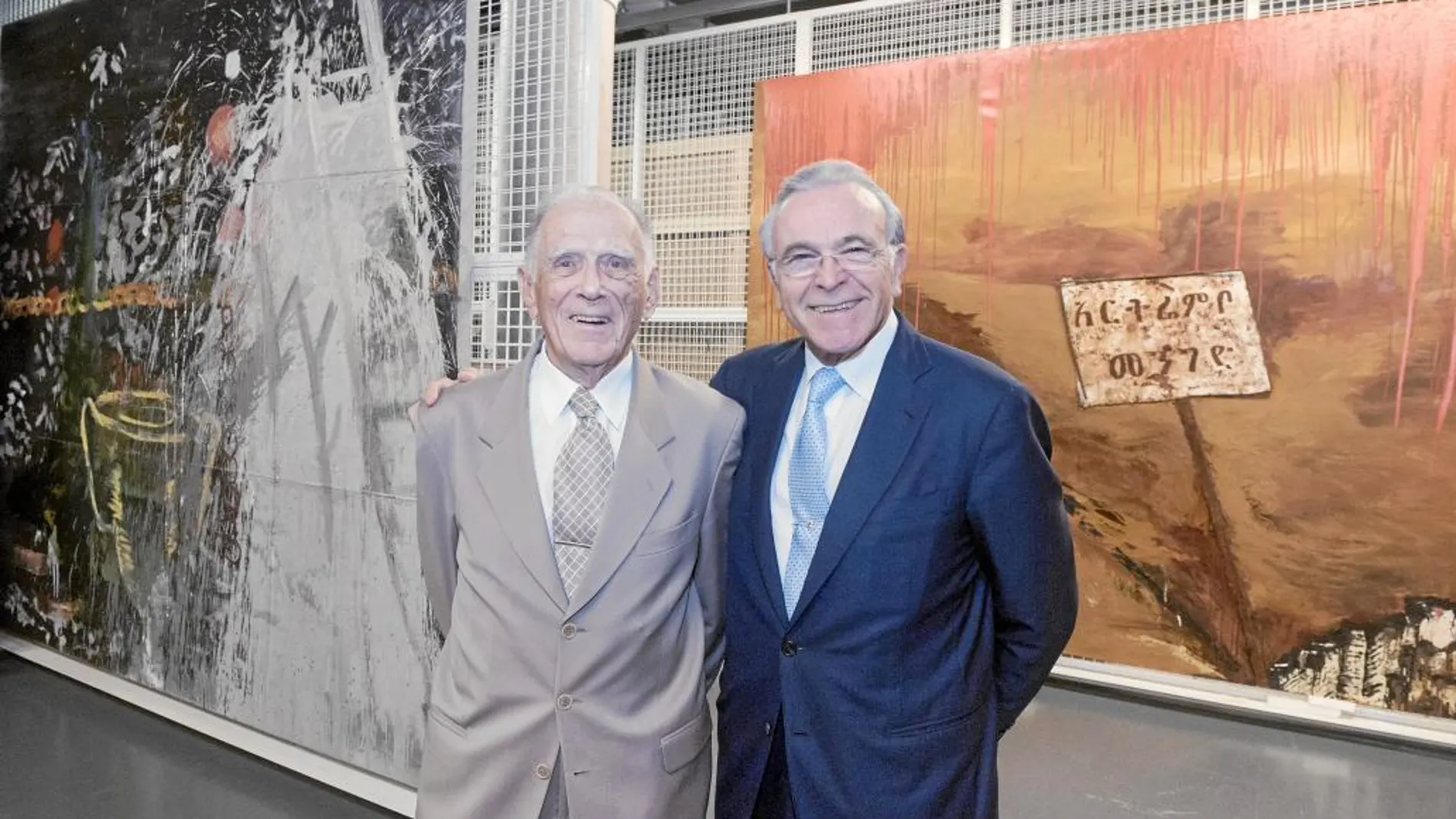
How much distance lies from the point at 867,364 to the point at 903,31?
3408mm

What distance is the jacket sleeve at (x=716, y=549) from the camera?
157 centimetres

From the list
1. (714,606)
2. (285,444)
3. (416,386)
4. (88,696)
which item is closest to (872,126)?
(416,386)

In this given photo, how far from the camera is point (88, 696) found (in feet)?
12.4

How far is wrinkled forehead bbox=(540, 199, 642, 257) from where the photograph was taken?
1.54m

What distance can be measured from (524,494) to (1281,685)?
11.9ft

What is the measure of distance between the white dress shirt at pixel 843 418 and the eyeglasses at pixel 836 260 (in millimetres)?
114

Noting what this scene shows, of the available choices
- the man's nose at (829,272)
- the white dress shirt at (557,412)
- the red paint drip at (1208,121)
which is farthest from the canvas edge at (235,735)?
the red paint drip at (1208,121)

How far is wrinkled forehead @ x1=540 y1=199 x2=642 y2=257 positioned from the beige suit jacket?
0.75 feet

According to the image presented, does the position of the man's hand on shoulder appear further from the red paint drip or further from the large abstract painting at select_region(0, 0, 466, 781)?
the red paint drip

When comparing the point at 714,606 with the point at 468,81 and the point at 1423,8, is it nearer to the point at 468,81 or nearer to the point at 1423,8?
the point at 468,81

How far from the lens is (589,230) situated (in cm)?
154

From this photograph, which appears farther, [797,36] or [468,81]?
[797,36]

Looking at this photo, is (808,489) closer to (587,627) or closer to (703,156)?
(587,627)

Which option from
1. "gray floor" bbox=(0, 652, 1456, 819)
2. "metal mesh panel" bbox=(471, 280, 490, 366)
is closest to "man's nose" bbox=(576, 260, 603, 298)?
"metal mesh panel" bbox=(471, 280, 490, 366)
